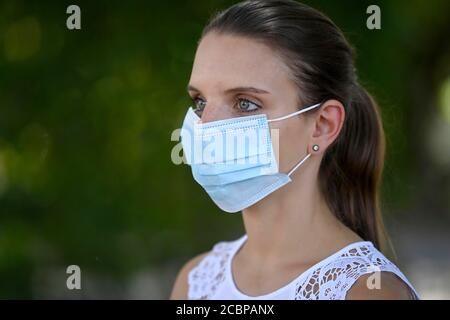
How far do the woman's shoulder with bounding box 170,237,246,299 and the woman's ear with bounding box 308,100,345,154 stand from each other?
561mm

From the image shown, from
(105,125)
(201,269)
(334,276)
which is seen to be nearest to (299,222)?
(334,276)

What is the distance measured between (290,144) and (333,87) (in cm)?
20

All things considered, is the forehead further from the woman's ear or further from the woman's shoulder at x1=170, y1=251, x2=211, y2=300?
the woman's shoulder at x1=170, y1=251, x2=211, y2=300

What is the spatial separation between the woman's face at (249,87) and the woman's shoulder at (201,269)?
510 millimetres

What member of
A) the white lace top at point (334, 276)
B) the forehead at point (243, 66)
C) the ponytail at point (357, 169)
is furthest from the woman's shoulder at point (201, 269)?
the forehead at point (243, 66)

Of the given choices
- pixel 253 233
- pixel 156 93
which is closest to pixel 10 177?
pixel 156 93

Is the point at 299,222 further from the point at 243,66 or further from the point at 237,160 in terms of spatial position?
the point at 243,66

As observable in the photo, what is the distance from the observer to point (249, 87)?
74.2 inches

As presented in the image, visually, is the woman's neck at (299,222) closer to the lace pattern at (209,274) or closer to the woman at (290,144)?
the woman at (290,144)

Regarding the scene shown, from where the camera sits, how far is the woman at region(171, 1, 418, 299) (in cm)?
190

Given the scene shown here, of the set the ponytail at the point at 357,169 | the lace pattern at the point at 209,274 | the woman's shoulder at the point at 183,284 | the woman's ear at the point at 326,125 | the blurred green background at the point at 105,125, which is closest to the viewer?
the woman's ear at the point at 326,125

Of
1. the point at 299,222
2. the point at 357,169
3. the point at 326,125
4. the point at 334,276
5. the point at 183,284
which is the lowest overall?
the point at 183,284

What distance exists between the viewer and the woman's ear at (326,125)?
197 centimetres
